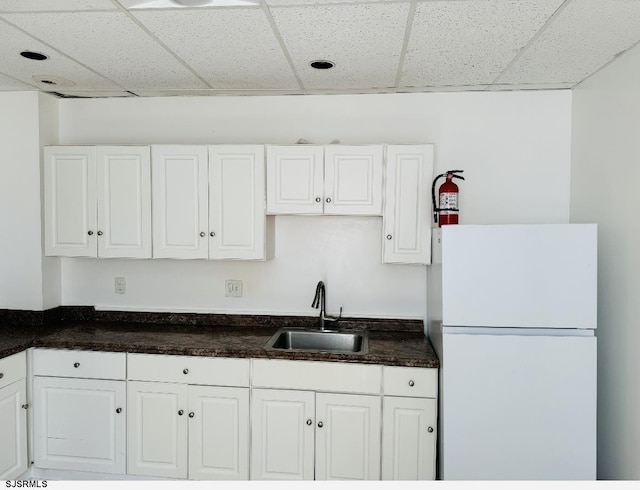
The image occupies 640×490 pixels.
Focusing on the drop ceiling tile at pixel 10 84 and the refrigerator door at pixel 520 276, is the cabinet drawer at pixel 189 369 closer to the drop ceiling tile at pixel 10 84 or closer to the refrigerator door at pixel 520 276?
the refrigerator door at pixel 520 276

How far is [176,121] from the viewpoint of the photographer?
3064 mm

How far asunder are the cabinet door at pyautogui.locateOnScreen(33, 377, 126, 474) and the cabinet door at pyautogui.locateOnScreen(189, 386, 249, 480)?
0.42 m

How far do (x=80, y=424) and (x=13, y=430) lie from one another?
331 millimetres

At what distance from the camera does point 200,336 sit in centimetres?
276

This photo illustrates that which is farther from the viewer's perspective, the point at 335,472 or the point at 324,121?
the point at 324,121

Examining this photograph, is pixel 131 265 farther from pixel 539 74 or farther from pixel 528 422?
pixel 539 74

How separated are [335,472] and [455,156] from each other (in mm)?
2004

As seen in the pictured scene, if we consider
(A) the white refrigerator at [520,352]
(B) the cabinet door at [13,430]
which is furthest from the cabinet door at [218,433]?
(A) the white refrigerator at [520,352]

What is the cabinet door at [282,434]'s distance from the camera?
7.92 ft

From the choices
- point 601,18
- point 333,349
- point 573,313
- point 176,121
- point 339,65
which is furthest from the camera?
point 176,121

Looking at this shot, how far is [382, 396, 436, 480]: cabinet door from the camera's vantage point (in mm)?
2330

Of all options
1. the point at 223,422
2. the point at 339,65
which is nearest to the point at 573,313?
the point at 339,65

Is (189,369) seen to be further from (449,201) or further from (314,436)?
(449,201)

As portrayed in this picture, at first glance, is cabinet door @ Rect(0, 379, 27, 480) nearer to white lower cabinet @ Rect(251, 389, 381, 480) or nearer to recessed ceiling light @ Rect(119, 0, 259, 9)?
white lower cabinet @ Rect(251, 389, 381, 480)
